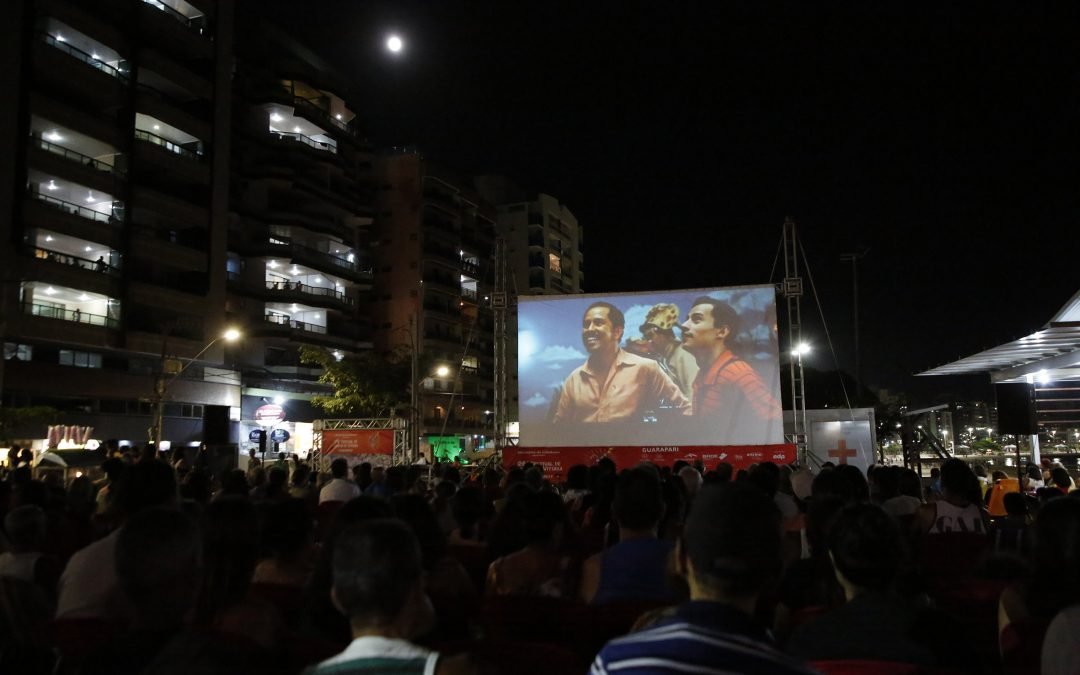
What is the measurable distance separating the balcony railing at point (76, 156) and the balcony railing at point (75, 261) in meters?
3.53

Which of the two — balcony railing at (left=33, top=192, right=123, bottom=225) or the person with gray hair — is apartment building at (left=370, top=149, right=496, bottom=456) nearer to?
balcony railing at (left=33, top=192, right=123, bottom=225)

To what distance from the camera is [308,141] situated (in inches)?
1806

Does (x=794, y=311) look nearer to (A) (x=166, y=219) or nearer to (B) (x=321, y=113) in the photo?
(A) (x=166, y=219)

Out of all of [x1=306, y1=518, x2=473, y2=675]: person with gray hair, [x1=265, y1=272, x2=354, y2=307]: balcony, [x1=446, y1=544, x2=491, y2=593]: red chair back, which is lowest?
[x1=446, y1=544, x2=491, y2=593]: red chair back

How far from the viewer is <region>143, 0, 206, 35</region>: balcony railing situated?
3400cm

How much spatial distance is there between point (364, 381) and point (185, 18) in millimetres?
18788

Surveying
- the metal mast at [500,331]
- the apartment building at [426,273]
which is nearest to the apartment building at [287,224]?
the apartment building at [426,273]

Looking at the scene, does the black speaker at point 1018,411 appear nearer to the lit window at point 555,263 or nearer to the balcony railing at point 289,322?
the balcony railing at point 289,322

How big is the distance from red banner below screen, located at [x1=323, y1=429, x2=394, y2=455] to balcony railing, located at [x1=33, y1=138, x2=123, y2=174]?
58.0ft

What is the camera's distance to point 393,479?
27.3ft

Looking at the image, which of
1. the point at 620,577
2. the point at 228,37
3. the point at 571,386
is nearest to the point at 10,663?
the point at 620,577

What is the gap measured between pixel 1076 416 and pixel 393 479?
74.9 feet

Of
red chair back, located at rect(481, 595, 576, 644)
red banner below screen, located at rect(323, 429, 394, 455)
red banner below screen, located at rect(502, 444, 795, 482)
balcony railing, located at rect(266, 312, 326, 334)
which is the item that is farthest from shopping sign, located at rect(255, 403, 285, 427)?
red chair back, located at rect(481, 595, 576, 644)

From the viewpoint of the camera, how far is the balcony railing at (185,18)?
112ft
